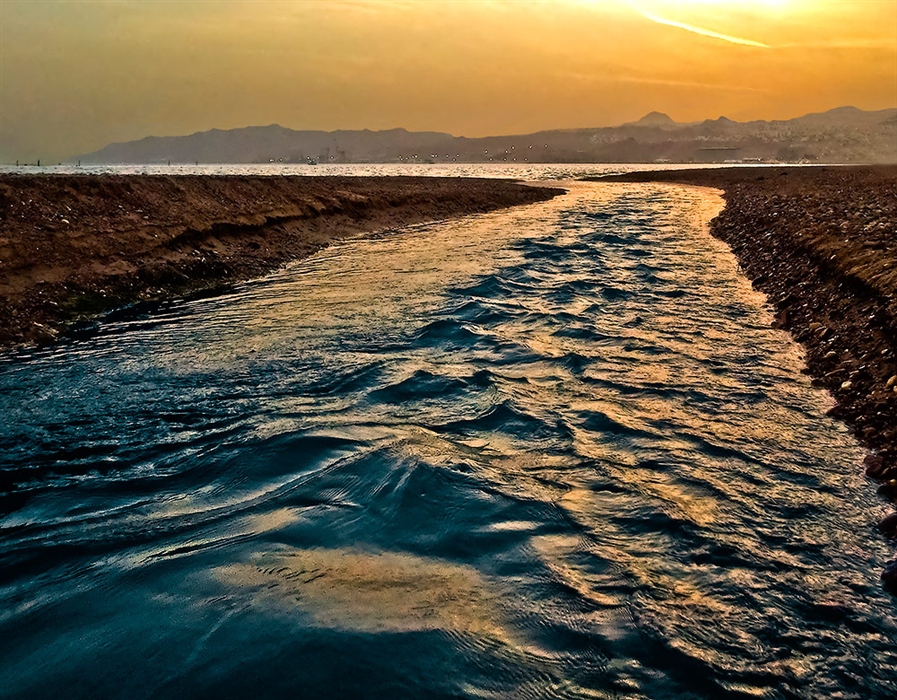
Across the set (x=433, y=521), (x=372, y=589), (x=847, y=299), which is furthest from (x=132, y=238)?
(x=847, y=299)

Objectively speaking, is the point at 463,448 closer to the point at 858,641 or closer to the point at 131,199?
the point at 858,641

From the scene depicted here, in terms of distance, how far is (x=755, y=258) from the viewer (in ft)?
63.4

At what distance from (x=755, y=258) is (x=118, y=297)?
54.5 feet

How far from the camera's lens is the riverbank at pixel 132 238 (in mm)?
13383

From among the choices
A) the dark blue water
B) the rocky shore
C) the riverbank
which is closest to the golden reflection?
the dark blue water

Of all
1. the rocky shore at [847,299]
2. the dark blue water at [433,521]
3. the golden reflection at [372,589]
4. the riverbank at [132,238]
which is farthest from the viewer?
the riverbank at [132,238]

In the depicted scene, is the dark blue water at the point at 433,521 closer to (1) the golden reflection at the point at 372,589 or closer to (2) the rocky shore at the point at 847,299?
(1) the golden reflection at the point at 372,589

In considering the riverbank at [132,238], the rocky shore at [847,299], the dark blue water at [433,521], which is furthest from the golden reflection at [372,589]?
the riverbank at [132,238]

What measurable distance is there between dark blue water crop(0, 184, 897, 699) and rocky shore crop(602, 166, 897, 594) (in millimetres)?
371

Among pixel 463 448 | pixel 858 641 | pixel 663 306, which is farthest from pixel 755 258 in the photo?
pixel 858 641

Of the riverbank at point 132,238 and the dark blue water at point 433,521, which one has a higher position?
the riverbank at point 132,238

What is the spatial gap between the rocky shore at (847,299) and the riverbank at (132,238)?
1231 centimetres

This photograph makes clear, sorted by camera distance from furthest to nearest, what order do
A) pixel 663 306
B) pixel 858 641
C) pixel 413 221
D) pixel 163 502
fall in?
pixel 413 221 < pixel 663 306 < pixel 163 502 < pixel 858 641

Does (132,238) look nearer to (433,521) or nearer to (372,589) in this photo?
(433,521)
